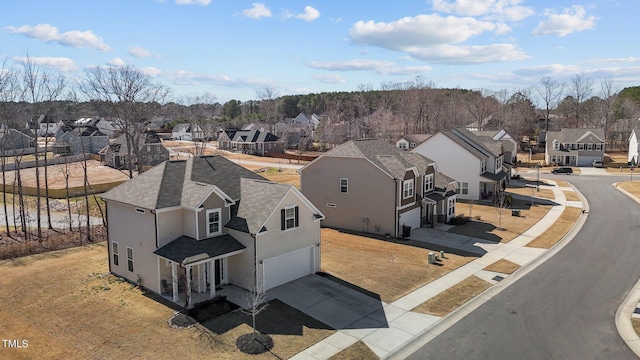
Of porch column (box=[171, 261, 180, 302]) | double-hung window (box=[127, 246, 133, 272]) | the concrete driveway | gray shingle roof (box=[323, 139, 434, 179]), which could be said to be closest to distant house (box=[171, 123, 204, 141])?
gray shingle roof (box=[323, 139, 434, 179])

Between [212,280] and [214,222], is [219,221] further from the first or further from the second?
[212,280]

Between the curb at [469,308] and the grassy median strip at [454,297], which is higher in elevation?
the grassy median strip at [454,297]

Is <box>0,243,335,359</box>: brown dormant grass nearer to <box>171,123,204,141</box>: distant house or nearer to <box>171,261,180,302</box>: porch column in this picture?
<box>171,261,180,302</box>: porch column

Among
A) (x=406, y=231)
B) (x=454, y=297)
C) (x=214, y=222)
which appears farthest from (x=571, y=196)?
(x=214, y=222)

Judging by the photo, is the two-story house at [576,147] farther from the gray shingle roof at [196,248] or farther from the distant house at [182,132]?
the distant house at [182,132]

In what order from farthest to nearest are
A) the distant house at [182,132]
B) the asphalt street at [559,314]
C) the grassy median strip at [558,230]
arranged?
the distant house at [182,132] < the grassy median strip at [558,230] < the asphalt street at [559,314]

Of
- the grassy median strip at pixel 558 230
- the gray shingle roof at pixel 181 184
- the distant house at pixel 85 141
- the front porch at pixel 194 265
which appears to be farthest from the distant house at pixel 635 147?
the distant house at pixel 85 141
